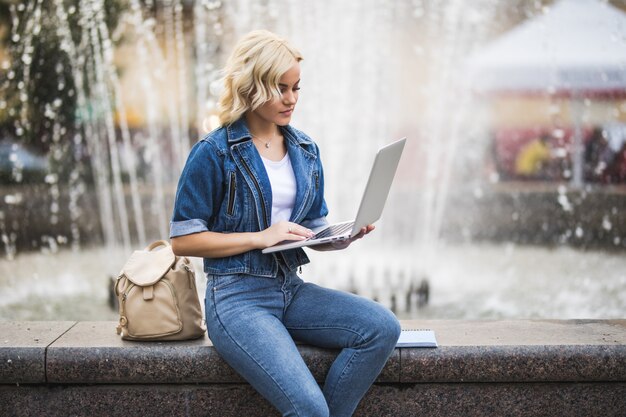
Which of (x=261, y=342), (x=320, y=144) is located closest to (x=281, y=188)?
(x=261, y=342)

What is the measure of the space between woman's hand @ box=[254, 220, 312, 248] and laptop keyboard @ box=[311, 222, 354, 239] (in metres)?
0.04

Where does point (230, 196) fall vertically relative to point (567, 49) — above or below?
below

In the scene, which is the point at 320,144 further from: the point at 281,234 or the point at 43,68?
the point at 281,234

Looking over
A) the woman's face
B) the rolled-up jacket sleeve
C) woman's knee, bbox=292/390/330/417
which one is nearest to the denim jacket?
the rolled-up jacket sleeve

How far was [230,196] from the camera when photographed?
2.72 m

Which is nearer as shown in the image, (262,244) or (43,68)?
(262,244)

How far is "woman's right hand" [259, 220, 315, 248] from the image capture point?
265 cm

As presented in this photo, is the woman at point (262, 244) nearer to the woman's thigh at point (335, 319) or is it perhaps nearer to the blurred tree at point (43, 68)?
the woman's thigh at point (335, 319)

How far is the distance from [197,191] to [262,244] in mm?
268

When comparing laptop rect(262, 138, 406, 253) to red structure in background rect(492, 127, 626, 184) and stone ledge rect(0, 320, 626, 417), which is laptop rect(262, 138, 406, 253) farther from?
red structure in background rect(492, 127, 626, 184)

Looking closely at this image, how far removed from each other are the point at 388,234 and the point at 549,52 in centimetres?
351

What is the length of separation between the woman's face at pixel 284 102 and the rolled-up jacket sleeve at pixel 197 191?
0.70ft

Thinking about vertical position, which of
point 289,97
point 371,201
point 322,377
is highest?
point 289,97

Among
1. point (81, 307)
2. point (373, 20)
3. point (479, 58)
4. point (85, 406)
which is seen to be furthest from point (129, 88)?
point (85, 406)
